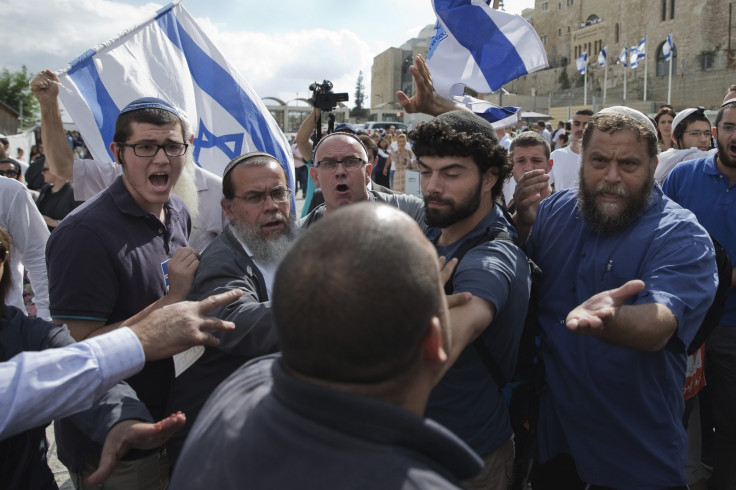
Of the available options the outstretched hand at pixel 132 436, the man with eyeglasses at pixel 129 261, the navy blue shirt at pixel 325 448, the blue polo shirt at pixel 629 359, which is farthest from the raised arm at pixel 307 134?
the navy blue shirt at pixel 325 448

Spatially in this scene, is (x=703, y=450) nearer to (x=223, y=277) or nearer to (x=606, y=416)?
(x=606, y=416)

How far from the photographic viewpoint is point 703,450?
12.5ft

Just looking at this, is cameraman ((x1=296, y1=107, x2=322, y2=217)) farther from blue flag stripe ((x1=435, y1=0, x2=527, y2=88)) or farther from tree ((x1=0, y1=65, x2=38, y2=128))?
tree ((x1=0, y1=65, x2=38, y2=128))

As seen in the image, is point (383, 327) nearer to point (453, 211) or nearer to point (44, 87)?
point (453, 211)

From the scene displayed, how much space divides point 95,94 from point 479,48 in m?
2.86

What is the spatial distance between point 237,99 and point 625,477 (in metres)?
3.77

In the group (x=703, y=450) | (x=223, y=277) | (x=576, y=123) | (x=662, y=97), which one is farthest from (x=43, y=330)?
(x=662, y=97)

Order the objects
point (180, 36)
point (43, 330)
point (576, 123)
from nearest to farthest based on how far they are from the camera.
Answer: point (43, 330), point (180, 36), point (576, 123)

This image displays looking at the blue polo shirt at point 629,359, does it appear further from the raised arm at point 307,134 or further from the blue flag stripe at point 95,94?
the raised arm at point 307,134

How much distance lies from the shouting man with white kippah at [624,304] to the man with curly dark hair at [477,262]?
0.83 ft

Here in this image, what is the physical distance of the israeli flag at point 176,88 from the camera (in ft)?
12.6

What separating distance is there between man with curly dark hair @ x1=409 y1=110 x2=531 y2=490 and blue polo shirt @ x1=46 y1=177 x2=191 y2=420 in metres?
1.18

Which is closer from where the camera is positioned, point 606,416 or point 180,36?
point 606,416

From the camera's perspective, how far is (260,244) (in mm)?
2404
